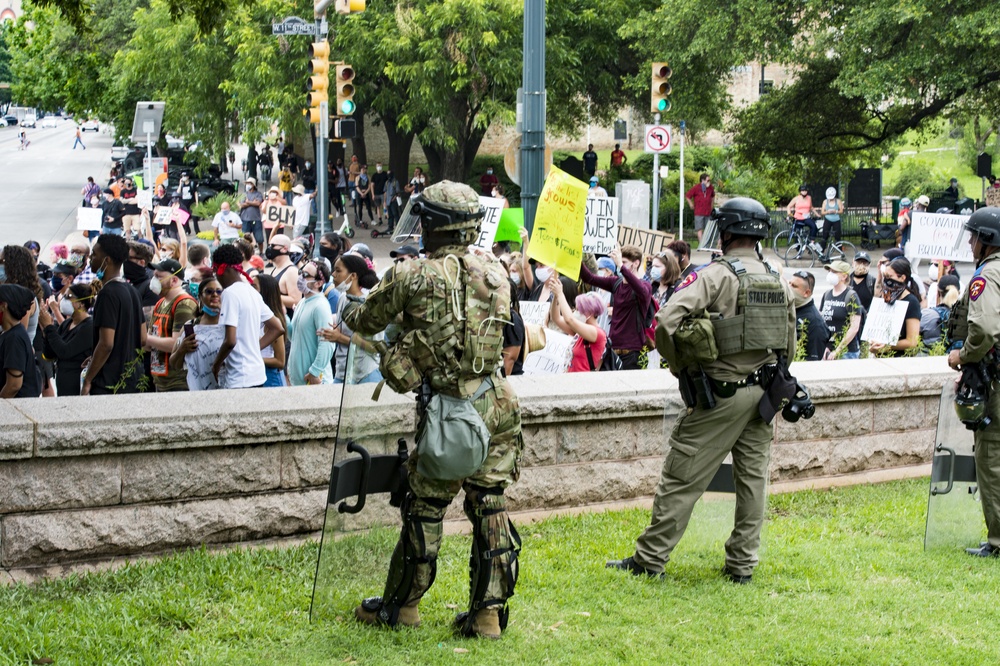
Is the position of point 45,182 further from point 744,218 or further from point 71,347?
point 744,218

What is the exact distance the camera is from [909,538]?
6500mm

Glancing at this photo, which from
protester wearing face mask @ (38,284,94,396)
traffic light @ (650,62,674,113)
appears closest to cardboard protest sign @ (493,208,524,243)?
protester wearing face mask @ (38,284,94,396)

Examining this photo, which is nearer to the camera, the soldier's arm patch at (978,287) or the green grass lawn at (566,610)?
the green grass lawn at (566,610)

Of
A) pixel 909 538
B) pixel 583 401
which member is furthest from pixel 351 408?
pixel 909 538

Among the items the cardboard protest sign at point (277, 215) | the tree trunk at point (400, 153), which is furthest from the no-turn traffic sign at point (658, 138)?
the tree trunk at point (400, 153)

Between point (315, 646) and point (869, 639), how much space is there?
7.50ft

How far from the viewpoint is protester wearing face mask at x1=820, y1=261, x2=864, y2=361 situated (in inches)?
Answer: 402

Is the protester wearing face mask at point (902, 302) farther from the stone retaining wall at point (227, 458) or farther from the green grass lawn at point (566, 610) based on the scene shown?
the green grass lawn at point (566, 610)

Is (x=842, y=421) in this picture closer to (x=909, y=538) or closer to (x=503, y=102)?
(x=909, y=538)

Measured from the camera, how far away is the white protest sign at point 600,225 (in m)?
11.0

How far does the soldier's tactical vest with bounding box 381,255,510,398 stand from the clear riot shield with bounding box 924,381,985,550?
9.47 feet

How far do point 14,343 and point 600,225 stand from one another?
18.9ft

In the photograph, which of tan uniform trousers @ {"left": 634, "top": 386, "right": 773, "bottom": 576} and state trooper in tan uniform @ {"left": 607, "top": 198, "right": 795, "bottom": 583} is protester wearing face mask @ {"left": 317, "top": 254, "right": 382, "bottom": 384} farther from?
tan uniform trousers @ {"left": 634, "top": 386, "right": 773, "bottom": 576}

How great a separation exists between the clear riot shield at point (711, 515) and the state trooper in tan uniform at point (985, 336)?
4.60 ft
